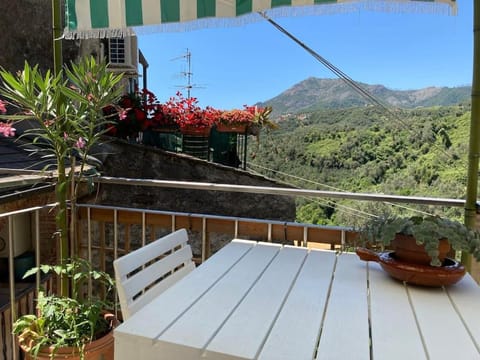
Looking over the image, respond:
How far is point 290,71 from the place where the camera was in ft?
61.2

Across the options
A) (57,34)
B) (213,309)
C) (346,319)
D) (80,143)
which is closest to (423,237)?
(346,319)

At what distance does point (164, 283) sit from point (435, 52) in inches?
732

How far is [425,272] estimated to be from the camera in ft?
4.40

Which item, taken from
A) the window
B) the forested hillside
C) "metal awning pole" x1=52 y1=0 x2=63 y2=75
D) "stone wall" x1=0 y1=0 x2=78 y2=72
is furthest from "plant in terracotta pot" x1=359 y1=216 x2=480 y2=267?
the window

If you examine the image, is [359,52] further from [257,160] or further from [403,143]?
[257,160]

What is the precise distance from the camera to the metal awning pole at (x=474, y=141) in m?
1.95

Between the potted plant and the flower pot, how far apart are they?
464cm

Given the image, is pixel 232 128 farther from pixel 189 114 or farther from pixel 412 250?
pixel 412 250

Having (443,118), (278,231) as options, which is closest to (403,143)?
(443,118)

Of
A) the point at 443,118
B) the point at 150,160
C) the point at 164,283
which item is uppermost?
the point at 443,118

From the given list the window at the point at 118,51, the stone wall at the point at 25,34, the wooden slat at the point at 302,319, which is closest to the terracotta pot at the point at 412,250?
the wooden slat at the point at 302,319

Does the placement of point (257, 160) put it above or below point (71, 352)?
above

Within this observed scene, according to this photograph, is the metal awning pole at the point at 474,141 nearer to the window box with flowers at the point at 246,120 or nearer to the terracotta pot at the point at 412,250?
the terracotta pot at the point at 412,250

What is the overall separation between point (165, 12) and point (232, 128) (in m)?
4.22
